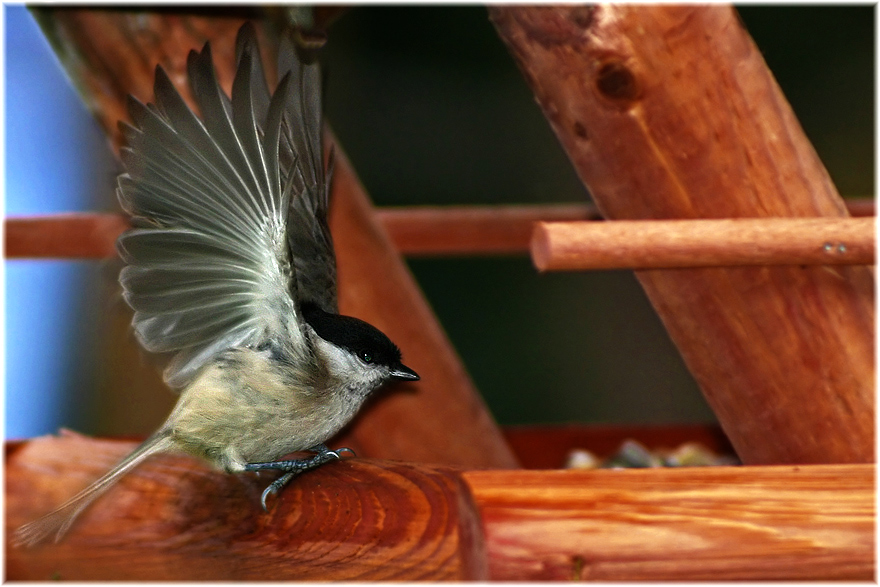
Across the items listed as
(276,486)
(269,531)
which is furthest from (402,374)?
(269,531)

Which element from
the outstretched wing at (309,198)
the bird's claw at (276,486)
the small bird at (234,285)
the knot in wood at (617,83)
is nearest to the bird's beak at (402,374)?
the small bird at (234,285)

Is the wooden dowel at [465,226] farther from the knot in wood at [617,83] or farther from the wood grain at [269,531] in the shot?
the wood grain at [269,531]

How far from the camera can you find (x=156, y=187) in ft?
4.28

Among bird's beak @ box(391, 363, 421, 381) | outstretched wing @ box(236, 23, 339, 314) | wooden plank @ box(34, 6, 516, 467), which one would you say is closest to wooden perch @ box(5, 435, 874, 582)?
bird's beak @ box(391, 363, 421, 381)

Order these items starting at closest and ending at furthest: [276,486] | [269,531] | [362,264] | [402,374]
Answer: [269,531] → [276,486] → [402,374] → [362,264]

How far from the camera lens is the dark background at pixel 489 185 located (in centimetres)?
417

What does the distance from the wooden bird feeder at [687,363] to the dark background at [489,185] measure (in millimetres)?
2423

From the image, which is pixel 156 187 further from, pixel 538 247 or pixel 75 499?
pixel 538 247

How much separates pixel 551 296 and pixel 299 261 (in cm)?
303

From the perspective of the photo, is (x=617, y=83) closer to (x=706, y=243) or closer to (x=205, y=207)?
(x=706, y=243)

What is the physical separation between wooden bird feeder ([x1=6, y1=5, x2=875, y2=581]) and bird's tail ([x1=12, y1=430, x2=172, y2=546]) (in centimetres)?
2

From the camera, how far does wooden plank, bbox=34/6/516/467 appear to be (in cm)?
179

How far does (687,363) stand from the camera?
4.91 feet

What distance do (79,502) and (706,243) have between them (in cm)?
94
